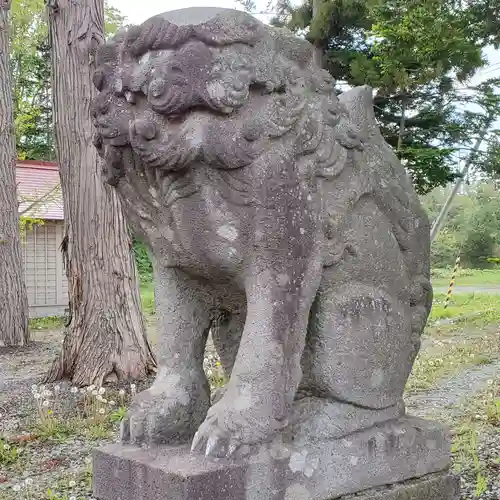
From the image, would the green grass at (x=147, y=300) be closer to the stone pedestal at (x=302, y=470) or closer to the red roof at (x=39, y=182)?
the red roof at (x=39, y=182)

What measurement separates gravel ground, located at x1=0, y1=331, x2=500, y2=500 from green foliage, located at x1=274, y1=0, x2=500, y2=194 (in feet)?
16.7

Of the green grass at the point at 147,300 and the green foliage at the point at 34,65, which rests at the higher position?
the green foliage at the point at 34,65

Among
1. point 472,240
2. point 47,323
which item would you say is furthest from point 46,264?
point 472,240

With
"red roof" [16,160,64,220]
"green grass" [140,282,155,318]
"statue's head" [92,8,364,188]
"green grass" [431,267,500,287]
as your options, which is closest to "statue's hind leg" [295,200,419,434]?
"statue's head" [92,8,364,188]

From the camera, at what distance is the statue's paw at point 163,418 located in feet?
8.49

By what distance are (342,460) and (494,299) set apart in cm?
1630

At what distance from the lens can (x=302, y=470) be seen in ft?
8.26

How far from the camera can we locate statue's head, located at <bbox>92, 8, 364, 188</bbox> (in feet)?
7.57

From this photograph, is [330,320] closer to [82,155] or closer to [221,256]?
[221,256]

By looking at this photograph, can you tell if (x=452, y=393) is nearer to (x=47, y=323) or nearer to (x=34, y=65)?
(x=47, y=323)

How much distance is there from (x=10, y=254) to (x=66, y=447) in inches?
263

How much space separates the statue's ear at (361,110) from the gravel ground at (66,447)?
192 centimetres

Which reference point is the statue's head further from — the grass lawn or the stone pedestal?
the grass lawn

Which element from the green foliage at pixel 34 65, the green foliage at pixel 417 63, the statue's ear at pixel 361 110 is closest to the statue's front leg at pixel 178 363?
the statue's ear at pixel 361 110
